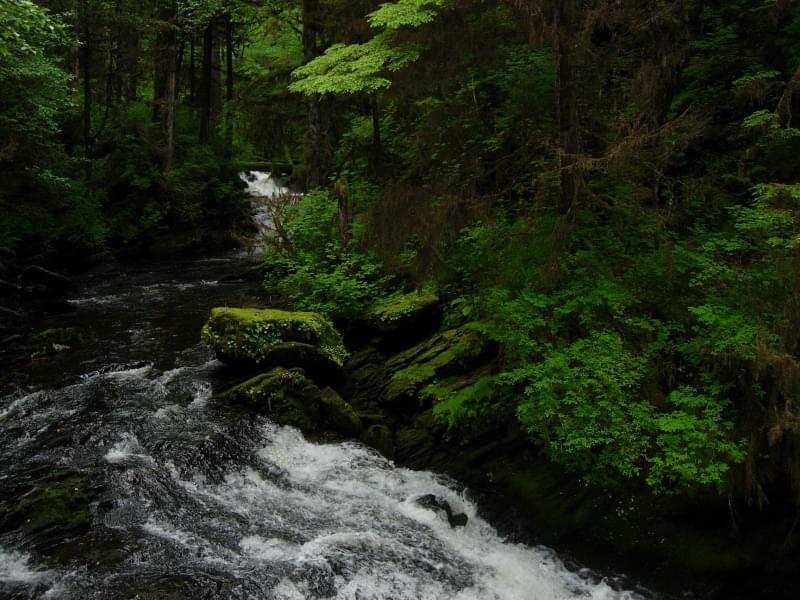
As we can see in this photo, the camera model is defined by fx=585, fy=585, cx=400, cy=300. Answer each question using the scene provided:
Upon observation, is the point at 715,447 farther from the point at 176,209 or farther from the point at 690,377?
the point at 176,209

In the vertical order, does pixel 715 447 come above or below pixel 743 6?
below

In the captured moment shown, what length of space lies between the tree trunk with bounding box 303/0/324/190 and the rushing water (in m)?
7.74

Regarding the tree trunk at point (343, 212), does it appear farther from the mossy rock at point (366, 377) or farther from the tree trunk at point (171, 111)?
the tree trunk at point (171, 111)

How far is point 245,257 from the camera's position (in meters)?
23.3

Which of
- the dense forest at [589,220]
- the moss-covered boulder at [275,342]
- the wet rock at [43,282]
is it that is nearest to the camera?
the dense forest at [589,220]

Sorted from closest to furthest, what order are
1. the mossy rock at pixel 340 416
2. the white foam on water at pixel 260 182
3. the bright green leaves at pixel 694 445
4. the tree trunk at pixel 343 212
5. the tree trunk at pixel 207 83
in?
the bright green leaves at pixel 694 445 → the mossy rock at pixel 340 416 → the tree trunk at pixel 343 212 → the tree trunk at pixel 207 83 → the white foam on water at pixel 260 182

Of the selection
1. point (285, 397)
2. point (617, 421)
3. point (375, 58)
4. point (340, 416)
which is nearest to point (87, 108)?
point (375, 58)

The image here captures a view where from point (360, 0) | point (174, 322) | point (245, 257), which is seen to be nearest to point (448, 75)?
point (360, 0)

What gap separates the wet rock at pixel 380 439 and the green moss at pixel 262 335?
1693mm

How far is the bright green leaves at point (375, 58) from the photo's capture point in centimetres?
893

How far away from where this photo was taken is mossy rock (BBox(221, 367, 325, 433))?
954cm

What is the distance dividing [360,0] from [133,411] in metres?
10.7

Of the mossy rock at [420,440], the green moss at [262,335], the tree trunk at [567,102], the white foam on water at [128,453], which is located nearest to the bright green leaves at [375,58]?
the tree trunk at [567,102]

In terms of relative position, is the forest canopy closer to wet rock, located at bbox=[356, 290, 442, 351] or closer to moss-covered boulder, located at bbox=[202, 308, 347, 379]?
wet rock, located at bbox=[356, 290, 442, 351]
